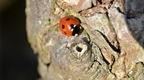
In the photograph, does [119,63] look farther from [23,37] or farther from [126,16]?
[23,37]

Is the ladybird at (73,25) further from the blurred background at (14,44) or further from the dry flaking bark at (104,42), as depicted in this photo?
the blurred background at (14,44)

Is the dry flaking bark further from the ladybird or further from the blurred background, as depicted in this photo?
the blurred background

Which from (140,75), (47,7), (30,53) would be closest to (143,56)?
(140,75)

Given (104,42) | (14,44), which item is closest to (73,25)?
(104,42)

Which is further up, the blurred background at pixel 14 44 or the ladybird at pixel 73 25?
the ladybird at pixel 73 25

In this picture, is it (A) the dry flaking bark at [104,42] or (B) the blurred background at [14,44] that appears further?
(B) the blurred background at [14,44]

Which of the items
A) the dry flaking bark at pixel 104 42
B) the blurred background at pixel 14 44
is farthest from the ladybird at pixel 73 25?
the blurred background at pixel 14 44
